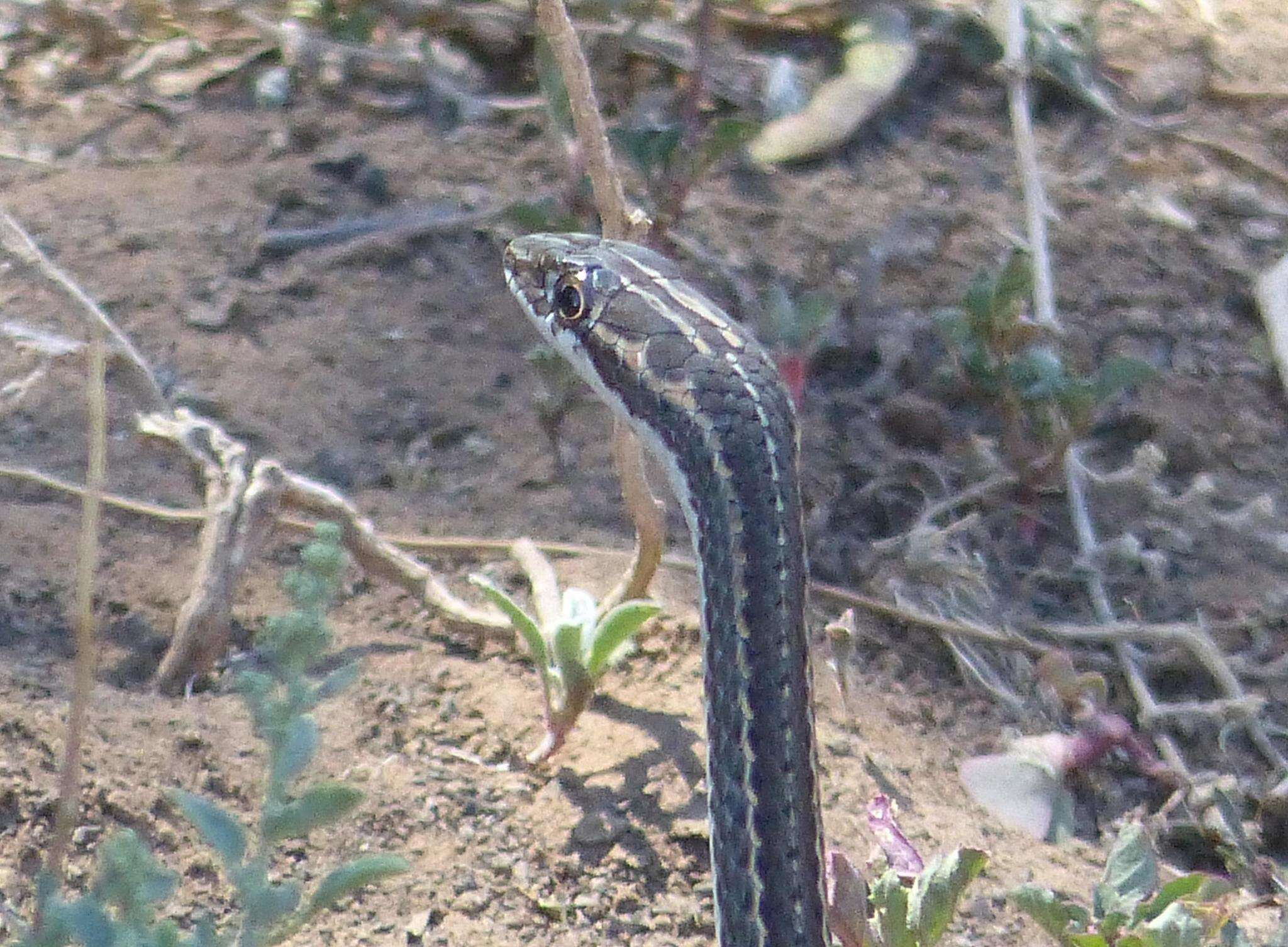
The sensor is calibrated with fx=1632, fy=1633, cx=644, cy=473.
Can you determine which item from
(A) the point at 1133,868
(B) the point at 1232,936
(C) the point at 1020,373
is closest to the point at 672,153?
(C) the point at 1020,373

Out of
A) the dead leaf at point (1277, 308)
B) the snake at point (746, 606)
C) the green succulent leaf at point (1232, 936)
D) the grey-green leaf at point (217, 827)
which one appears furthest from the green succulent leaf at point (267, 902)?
the dead leaf at point (1277, 308)

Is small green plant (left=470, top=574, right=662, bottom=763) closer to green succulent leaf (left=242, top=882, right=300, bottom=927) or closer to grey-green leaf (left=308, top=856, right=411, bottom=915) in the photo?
grey-green leaf (left=308, top=856, right=411, bottom=915)

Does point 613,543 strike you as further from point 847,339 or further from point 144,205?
point 144,205

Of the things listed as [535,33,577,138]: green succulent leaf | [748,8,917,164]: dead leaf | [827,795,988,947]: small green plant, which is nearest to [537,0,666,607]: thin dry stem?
[827,795,988,947]: small green plant

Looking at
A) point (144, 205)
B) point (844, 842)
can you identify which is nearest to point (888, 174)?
point (144, 205)

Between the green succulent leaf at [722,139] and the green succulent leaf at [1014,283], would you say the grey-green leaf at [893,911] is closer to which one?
the green succulent leaf at [1014,283]
